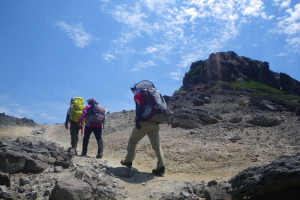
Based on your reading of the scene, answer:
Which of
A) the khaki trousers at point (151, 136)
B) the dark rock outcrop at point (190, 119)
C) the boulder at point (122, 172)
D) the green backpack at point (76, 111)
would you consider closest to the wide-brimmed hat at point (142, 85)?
the khaki trousers at point (151, 136)

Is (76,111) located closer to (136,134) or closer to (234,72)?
(136,134)

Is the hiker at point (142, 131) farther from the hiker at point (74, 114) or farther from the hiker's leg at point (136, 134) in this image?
the hiker at point (74, 114)

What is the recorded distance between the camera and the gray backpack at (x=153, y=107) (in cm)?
469

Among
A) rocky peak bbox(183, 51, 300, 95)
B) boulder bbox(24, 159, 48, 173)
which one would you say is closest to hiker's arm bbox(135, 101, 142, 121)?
boulder bbox(24, 159, 48, 173)

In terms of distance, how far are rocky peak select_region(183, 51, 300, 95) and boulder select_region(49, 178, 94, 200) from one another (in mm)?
38804

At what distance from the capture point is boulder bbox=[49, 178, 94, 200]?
2.85m

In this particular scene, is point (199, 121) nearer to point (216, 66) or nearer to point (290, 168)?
point (290, 168)

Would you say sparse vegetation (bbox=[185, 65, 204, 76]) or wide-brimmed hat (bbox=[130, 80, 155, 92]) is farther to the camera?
sparse vegetation (bbox=[185, 65, 204, 76])

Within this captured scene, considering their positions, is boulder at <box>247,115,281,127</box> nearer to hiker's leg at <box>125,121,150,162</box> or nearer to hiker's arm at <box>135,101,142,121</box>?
hiker's leg at <box>125,121,150,162</box>

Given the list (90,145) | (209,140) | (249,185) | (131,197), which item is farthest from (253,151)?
(90,145)

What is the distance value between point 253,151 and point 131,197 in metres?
4.19

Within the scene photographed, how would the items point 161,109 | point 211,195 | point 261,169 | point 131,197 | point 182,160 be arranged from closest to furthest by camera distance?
point 261,169 → point 211,195 → point 131,197 → point 161,109 → point 182,160

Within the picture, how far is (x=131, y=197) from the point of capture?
3.59m

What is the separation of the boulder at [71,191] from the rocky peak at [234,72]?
38804mm
